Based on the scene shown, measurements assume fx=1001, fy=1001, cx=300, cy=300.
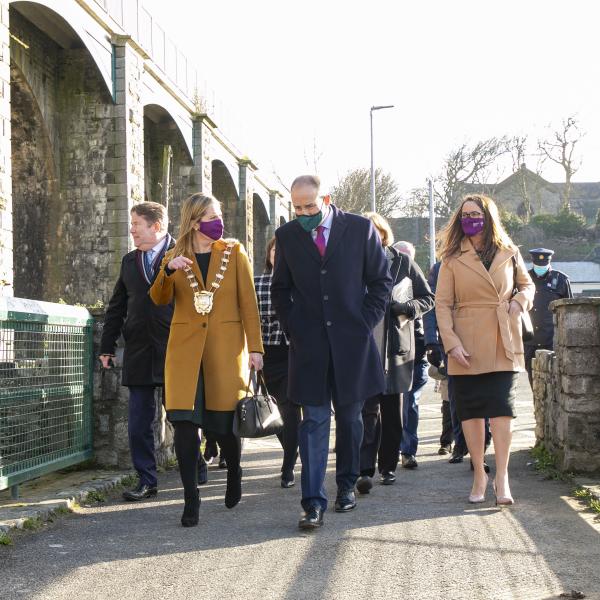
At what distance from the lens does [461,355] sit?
6.34 metres

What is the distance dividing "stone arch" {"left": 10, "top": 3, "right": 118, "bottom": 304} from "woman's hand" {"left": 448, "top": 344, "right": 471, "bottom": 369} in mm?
15108

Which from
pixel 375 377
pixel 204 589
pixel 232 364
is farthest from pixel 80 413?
pixel 204 589

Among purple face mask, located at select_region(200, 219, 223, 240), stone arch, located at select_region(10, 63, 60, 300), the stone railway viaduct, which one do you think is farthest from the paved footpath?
stone arch, located at select_region(10, 63, 60, 300)

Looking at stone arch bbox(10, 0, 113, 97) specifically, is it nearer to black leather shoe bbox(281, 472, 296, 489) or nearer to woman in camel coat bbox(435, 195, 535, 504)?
black leather shoe bbox(281, 472, 296, 489)

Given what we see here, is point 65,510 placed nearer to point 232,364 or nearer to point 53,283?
point 232,364

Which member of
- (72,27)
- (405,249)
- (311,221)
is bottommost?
(311,221)

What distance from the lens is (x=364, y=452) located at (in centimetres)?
694

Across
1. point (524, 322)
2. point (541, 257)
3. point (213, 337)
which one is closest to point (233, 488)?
point (213, 337)

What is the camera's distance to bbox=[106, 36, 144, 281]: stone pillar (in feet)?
66.7

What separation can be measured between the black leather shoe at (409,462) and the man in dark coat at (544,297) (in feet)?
8.41

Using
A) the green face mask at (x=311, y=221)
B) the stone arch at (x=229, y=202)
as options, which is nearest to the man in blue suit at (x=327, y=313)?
the green face mask at (x=311, y=221)

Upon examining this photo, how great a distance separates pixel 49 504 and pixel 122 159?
48.8 feet

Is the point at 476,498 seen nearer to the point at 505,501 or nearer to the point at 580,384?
the point at 505,501

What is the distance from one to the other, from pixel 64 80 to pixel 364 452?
15268 millimetres
